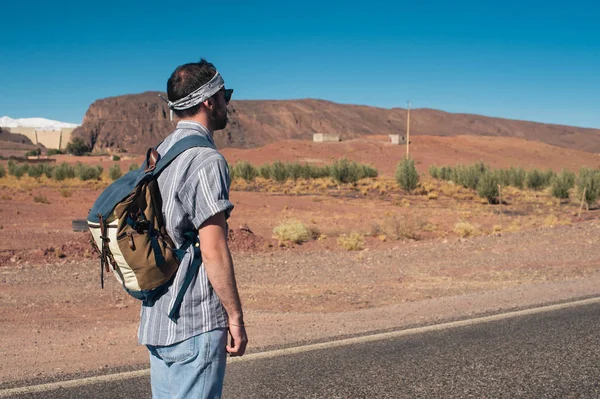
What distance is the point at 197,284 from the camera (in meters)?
2.87

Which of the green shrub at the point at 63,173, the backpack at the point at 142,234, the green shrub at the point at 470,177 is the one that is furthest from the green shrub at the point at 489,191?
the backpack at the point at 142,234

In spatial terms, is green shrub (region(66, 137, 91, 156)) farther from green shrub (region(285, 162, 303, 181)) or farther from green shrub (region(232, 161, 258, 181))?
green shrub (region(285, 162, 303, 181))

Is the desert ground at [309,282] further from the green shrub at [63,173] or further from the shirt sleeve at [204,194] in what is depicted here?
the green shrub at [63,173]

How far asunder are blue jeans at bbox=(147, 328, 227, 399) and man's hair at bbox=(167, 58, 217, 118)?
999 millimetres

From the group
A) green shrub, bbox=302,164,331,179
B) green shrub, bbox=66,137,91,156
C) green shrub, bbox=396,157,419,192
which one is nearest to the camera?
green shrub, bbox=396,157,419,192

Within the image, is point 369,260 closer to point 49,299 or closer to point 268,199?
point 49,299

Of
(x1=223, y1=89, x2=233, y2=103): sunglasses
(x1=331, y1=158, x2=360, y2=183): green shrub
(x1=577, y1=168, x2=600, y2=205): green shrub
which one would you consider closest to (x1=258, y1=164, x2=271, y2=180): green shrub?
(x1=331, y1=158, x2=360, y2=183): green shrub

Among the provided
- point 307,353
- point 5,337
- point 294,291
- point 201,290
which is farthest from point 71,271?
point 201,290

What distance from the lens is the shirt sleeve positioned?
283 centimetres

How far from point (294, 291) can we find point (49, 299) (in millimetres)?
3773

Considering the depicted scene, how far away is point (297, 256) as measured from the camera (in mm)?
16109

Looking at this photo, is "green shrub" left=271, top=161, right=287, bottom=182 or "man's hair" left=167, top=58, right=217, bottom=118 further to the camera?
"green shrub" left=271, top=161, right=287, bottom=182

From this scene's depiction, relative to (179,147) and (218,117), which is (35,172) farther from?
(179,147)

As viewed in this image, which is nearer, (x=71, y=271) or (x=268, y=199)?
(x=71, y=271)
